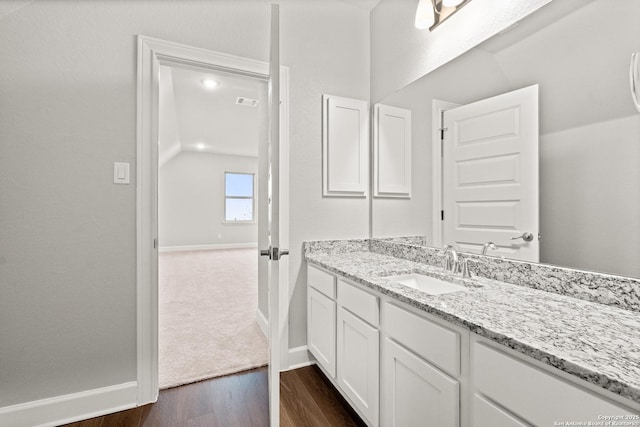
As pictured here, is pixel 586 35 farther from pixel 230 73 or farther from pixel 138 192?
pixel 138 192

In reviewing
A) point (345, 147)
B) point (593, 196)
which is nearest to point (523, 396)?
point (593, 196)

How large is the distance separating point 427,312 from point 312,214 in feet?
4.02

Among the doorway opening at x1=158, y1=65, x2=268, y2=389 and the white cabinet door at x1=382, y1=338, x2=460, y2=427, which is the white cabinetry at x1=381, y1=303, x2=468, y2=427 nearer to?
the white cabinet door at x1=382, y1=338, x2=460, y2=427

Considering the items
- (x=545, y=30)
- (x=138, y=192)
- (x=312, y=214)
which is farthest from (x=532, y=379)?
(x=138, y=192)

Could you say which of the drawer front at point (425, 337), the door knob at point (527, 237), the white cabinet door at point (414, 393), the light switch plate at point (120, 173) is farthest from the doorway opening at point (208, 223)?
the door knob at point (527, 237)

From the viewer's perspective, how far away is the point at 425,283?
149 centimetres

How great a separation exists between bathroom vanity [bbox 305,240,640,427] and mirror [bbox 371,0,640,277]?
0.73ft

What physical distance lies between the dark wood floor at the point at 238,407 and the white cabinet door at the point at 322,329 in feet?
0.53

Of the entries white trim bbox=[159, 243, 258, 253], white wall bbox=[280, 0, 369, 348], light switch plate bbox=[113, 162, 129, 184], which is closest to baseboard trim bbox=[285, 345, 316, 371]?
white wall bbox=[280, 0, 369, 348]

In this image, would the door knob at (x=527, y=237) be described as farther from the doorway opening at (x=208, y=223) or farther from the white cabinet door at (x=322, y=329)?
the doorway opening at (x=208, y=223)

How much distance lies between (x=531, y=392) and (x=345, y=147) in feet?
5.80

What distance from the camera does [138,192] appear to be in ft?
5.35

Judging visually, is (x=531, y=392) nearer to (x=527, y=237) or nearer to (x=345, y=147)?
(x=527, y=237)

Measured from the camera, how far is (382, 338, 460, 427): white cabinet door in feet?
2.92
